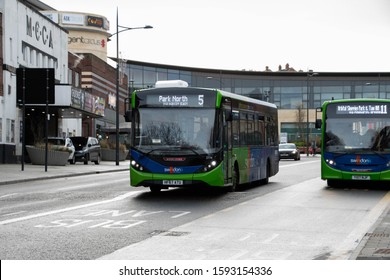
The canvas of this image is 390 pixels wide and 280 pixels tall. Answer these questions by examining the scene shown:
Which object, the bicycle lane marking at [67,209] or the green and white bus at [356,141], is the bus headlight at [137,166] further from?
the green and white bus at [356,141]

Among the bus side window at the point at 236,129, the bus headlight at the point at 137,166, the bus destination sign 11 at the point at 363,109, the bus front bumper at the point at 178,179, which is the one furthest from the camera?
the bus destination sign 11 at the point at 363,109

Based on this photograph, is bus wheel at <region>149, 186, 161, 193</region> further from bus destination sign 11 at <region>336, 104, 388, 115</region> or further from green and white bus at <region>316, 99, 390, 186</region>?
bus destination sign 11 at <region>336, 104, 388, 115</region>

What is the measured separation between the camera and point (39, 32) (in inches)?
2016

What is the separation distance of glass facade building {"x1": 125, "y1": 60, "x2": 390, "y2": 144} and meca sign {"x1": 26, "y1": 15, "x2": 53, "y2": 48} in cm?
4617

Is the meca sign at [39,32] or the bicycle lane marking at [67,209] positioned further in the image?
the meca sign at [39,32]

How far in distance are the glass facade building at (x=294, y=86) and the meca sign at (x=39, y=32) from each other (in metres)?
46.2

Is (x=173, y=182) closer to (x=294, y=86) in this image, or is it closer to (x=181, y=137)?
(x=181, y=137)

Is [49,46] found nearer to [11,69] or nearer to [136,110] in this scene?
[11,69]

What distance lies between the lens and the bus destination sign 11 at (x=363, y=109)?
22.7m

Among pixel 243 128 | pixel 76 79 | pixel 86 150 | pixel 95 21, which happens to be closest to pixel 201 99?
pixel 243 128


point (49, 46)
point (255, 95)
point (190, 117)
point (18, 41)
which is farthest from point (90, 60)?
point (190, 117)

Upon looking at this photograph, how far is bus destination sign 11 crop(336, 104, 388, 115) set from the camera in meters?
22.7

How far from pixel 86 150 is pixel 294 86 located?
63786mm

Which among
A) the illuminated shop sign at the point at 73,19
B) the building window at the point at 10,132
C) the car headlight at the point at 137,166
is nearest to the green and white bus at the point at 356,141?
the car headlight at the point at 137,166
